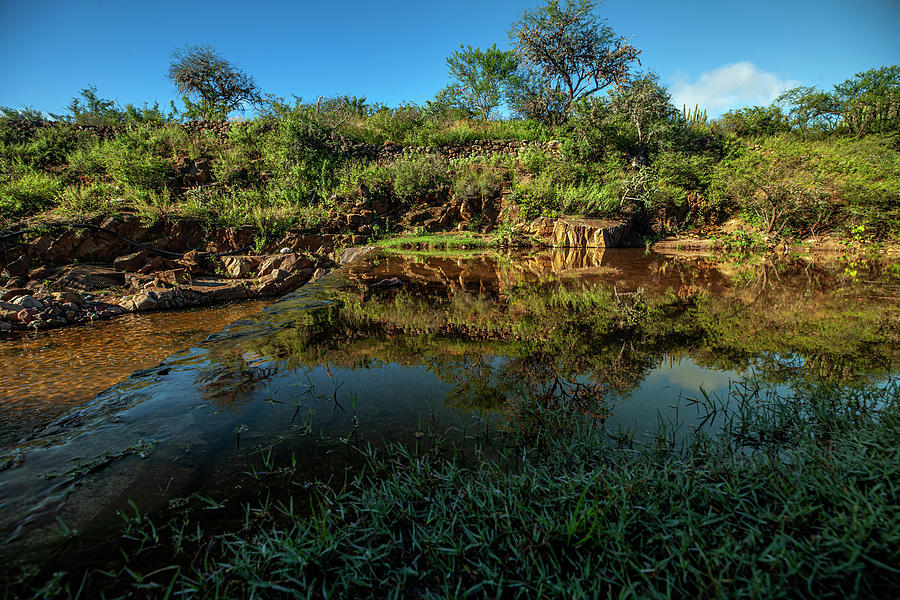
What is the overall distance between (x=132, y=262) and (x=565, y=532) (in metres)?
10.3

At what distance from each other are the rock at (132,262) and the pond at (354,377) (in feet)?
11.2

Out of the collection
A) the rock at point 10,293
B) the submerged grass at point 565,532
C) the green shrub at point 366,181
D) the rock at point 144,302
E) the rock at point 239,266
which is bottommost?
the submerged grass at point 565,532

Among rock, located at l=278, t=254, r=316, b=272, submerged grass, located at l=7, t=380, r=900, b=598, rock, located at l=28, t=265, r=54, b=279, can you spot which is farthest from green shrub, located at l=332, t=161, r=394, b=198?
submerged grass, located at l=7, t=380, r=900, b=598

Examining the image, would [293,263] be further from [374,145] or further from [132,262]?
[374,145]

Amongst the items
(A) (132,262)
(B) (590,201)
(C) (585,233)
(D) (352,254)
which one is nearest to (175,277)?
(A) (132,262)

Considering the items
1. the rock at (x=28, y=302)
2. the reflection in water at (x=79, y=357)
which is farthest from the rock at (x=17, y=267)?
the reflection in water at (x=79, y=357)

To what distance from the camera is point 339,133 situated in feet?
55.7

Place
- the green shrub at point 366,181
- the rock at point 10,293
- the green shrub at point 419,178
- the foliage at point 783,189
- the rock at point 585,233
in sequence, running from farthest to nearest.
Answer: the green shrub at point 419,178, the green shrub at point 366,181, the rock at point 585,233, the foliage at point 783,189, the rock at point 10,293

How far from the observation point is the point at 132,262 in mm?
7898

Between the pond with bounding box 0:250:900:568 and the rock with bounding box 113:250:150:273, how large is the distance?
3404 millimetres

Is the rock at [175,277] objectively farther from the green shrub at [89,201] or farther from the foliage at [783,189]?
the foliage at [783,189]

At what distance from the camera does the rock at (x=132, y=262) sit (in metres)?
7.77

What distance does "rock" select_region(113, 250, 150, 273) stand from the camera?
25.5ft

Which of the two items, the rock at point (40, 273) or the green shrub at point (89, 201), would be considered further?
the green shrub at point (89, 201)
